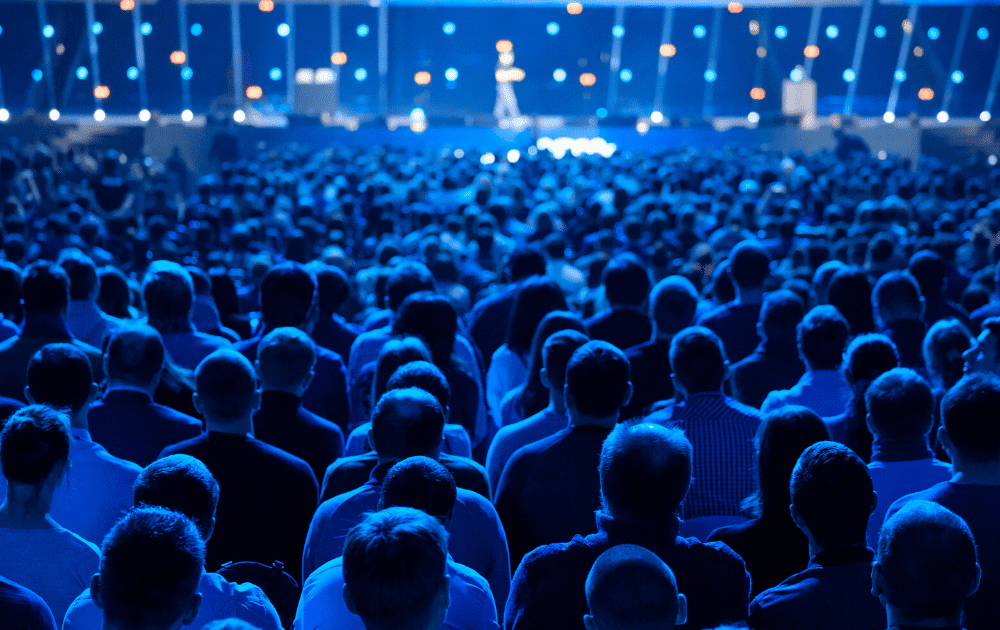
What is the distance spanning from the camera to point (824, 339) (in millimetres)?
4695

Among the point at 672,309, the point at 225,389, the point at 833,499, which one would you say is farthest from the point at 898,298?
the point at 225,389

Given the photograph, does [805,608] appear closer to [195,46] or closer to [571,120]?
[571,120]

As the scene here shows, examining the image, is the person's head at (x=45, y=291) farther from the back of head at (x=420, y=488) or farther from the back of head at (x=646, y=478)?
the back of head at (x=646, y=478)

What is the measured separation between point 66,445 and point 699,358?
7.73 ft

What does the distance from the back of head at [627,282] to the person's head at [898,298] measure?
4.38 feet

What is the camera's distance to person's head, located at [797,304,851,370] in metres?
4.69

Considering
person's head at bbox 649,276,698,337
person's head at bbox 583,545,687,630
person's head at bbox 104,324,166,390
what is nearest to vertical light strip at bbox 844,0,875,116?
person's head at bbox 649,276,698,337

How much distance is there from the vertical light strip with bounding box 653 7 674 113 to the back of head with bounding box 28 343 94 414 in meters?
32.4

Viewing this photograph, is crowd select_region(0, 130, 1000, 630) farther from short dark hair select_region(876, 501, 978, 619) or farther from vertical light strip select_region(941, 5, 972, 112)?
vertical light strip select_region(941, 5, 972, 112)

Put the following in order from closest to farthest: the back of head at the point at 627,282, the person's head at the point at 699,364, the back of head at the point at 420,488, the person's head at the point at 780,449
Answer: the back of head at the point at 420,488, the person's head at the point at 780,449, the person's head at the point at 699,364, the back of head at the point at 627,282

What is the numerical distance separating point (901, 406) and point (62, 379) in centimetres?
312

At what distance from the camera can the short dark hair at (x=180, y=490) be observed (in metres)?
Result: 2.71

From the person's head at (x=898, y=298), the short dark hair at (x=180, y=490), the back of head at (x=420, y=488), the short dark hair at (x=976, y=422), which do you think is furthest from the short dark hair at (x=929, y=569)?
the person's head at (x=898, y=298)

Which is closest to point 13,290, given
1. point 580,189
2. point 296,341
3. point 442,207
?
point 296,341
